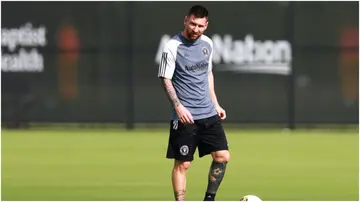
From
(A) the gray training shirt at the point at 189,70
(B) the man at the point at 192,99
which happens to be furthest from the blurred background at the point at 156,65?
(A) the gray training shirt at the point at 189,70

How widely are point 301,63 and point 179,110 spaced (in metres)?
12.0

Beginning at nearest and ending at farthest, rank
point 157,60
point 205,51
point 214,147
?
point 205,51, point 214,147, point 157,60

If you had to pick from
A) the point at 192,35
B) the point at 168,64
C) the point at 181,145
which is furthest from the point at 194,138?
the point at 192,35

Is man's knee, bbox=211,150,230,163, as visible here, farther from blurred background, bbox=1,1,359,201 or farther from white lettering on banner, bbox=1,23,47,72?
white lettering on banner, bbox=1,23,47,72

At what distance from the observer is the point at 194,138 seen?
393 inches

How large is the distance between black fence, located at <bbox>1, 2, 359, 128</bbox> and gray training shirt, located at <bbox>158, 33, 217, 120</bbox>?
36.8ft

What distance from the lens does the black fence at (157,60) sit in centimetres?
2127

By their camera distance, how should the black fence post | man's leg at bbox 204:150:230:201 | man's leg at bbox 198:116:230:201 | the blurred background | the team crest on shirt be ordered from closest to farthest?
the team crest on shirt, man's leg at bbox 198:116:230:201, man's leg at bbox 204:150:230:201, the blurred background, the black fence post

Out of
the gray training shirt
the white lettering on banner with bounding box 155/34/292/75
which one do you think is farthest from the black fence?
the gray training shirt

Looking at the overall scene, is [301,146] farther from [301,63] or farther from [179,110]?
[179,110]

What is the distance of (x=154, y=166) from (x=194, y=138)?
485cm

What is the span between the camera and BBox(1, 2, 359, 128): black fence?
21266 mm

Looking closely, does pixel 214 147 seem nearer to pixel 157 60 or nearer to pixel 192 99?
pixel 192 99

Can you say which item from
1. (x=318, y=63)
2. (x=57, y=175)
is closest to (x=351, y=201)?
(x=57, y=175)
